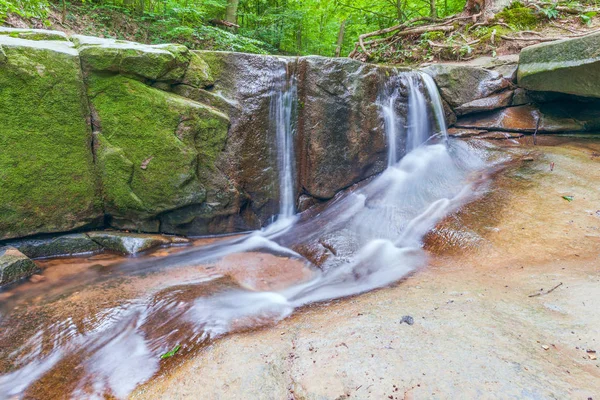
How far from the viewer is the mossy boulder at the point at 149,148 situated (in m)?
4.00

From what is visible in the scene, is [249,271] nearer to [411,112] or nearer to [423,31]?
[411,112]

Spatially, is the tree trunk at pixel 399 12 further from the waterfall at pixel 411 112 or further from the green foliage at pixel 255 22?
the waterfall at pixel 411 112

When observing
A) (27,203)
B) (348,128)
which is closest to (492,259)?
(348,128)

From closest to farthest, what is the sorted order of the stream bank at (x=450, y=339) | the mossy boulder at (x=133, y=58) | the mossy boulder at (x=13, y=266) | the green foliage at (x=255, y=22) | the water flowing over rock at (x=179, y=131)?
the stream bank at (x=450, y=339) < the mossy boulder at (x=13, y=266) < the water flowing over rock at (x=179, y=131) < the mossy boulder at (x=133, y=58) < the green foliage at (x=255, y=22)

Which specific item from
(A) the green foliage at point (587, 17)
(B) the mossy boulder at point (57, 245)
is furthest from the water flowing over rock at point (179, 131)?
(A) the green foliage at point (587, 17)

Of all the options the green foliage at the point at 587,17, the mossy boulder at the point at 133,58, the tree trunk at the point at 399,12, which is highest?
the tree trunk at the point at 399,12

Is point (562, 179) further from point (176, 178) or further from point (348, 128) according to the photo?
point (176, 178)

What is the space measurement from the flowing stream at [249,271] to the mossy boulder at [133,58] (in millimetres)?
1431

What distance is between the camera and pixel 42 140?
3666 mm

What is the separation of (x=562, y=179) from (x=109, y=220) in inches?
253

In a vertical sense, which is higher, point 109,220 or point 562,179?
point 562,179

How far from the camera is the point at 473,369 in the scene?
1785mm

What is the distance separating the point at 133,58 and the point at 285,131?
2233 mm

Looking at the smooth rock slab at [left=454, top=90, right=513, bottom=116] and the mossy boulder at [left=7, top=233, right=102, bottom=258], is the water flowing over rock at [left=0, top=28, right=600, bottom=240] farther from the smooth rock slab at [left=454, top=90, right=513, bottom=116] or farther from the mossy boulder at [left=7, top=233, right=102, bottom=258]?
the smooth rock slab at [left=454, top=90, right=513, bottom=116]
